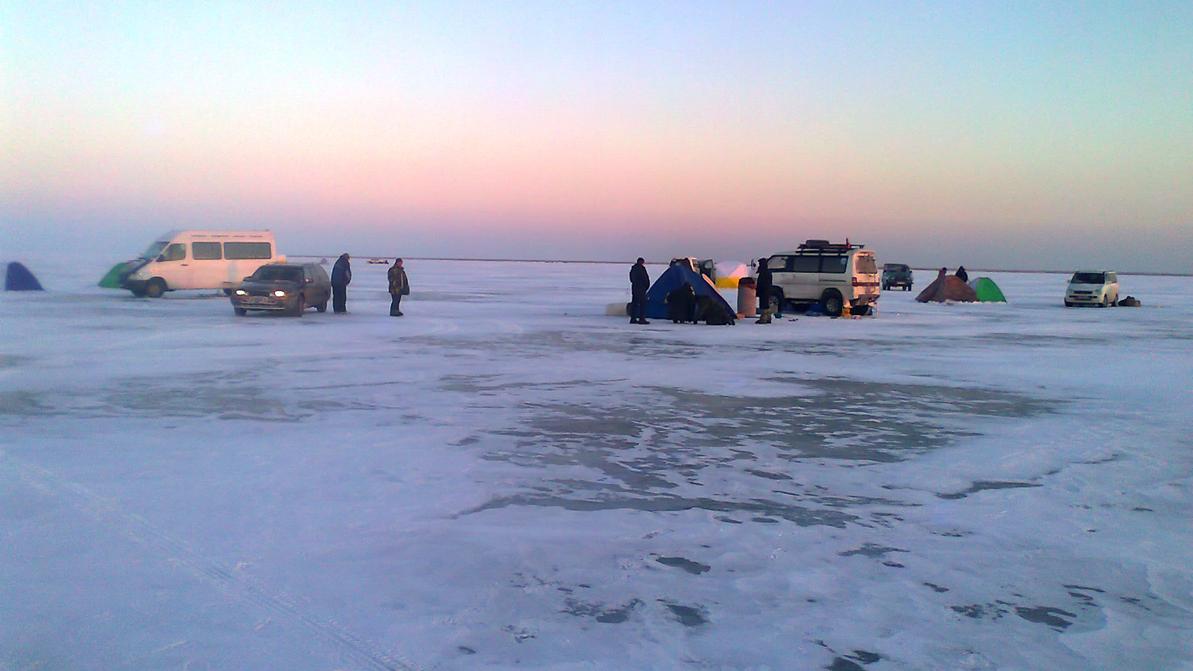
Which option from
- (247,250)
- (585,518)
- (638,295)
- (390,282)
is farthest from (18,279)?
(585,518)

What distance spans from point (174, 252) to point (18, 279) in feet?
26.8

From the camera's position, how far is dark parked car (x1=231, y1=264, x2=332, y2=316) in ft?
76.4

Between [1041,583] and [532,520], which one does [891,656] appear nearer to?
[1041,583]

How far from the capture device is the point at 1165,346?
19938 mm

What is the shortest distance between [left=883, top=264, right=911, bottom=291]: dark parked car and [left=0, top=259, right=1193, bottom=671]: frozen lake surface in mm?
37739

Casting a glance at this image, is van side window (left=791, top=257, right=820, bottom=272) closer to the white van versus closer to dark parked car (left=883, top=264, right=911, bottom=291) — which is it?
the white van

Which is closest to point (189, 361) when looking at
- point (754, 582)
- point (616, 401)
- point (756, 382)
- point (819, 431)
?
point (616, 401)

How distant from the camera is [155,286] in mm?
29969

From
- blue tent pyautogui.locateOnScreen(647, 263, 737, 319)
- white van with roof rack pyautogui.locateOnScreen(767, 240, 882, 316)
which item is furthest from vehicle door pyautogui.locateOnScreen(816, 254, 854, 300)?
blue tent pyautogui.locateOnScreen(647, 263, 737, 319)

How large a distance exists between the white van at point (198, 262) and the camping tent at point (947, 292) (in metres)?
26.4

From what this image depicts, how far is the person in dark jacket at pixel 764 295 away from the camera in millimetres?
24797

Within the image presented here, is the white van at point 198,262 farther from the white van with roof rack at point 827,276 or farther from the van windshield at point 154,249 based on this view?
the white van with roof rack at point 827,276

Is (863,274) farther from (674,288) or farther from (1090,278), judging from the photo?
(1090,278)

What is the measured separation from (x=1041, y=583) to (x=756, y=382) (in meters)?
8.06
